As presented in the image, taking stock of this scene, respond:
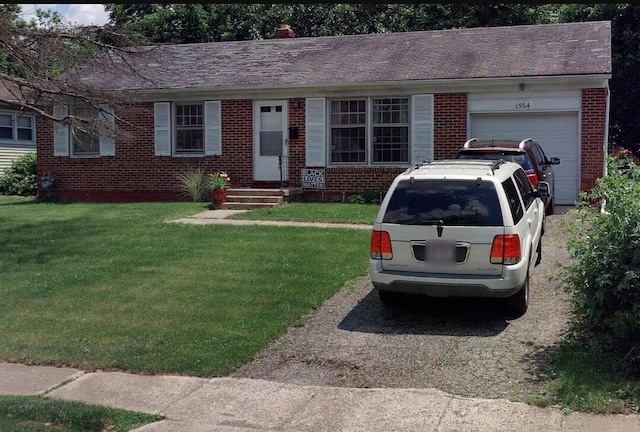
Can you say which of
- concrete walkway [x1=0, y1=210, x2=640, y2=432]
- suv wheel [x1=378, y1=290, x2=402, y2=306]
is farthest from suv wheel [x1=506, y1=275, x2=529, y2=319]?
concrete walkway [x1=0, y1=210, x2=640, y2=432]

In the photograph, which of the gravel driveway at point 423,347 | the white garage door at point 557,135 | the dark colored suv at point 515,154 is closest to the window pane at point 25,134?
the white garage door at point 557,135

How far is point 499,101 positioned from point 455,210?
1011 centimetres

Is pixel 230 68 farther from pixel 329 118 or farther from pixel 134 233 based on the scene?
pixel 134 233

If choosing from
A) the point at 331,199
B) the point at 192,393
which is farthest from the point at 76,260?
the point at 331,199

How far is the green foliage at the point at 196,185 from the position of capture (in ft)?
60.6

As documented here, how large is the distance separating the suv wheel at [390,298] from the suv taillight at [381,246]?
1.92ft

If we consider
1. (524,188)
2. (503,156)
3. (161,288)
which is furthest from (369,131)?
(161,288)

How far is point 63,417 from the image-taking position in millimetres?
5555

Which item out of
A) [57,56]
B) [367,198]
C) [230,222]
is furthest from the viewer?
[367,198]

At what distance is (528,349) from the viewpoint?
6.90 m

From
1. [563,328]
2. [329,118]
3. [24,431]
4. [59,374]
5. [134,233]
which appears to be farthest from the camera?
[329,118]

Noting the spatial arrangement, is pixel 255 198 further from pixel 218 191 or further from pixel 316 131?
pixel 316 131

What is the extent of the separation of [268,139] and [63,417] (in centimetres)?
1395

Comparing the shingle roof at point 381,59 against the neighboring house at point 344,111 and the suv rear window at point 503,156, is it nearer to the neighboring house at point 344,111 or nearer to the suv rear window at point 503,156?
the neighboring house at point 344,111
